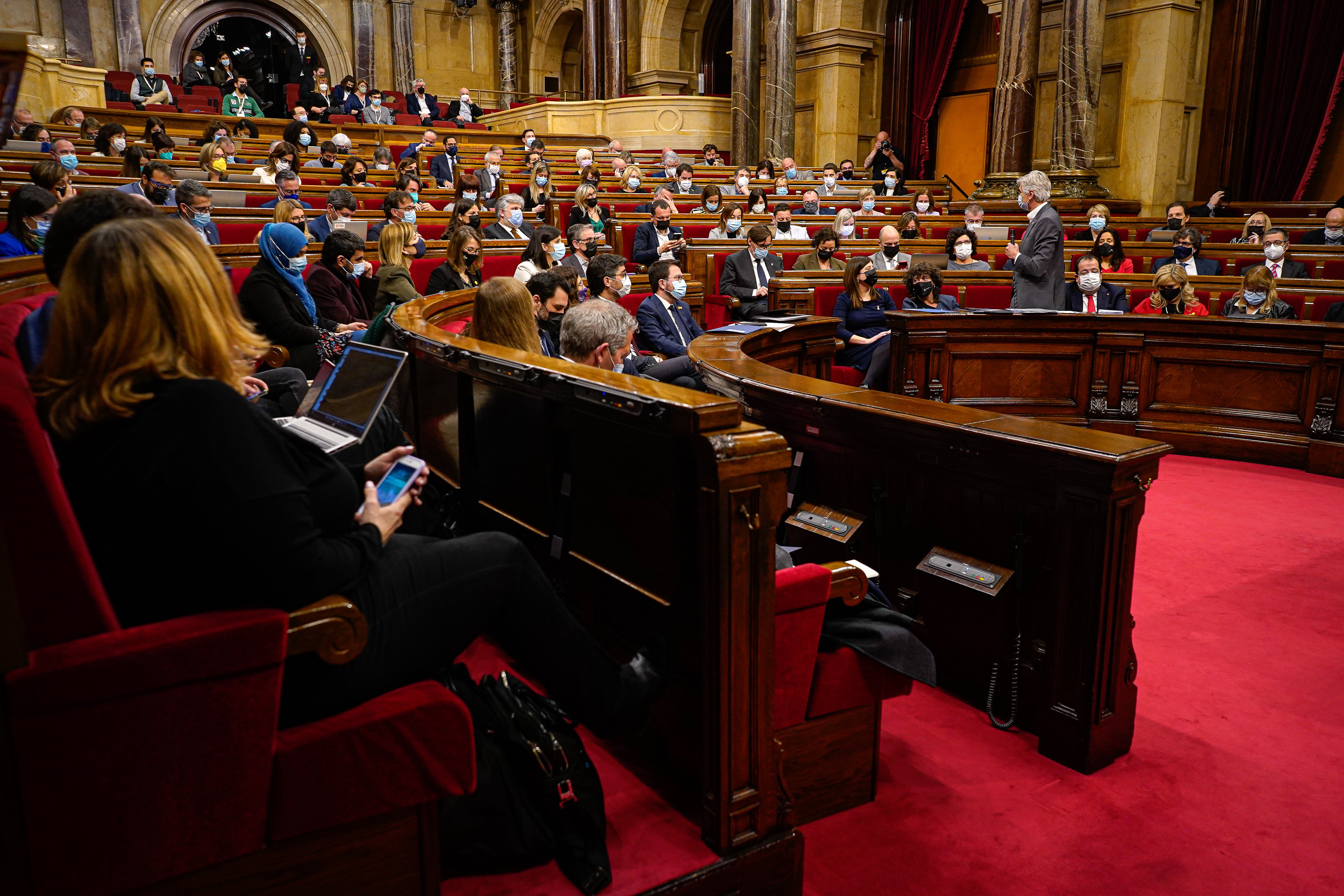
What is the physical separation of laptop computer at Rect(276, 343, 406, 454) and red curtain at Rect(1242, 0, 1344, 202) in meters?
11.9

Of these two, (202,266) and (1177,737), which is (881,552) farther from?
(202,266)

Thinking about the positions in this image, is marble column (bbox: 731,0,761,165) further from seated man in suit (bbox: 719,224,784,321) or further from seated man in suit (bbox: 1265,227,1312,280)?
seated man in suit (bbox: 1265,227,1312,280)

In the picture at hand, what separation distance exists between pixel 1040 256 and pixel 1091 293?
48 cm

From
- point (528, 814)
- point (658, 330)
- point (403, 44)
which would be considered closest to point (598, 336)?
point (528, 814)

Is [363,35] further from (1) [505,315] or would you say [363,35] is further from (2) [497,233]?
(1) [505,315]

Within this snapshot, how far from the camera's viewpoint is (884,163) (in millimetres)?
13414

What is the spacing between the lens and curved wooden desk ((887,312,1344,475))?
198 inches

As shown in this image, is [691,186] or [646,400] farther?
[691,186]

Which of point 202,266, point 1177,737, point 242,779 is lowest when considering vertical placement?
point 1177,737

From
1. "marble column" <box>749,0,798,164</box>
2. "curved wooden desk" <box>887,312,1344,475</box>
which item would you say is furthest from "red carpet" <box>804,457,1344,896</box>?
"marble column" <box>749,0,798,164</box>

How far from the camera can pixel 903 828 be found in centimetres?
207

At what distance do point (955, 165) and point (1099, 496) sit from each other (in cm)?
1375

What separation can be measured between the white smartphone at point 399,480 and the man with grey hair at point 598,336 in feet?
3.83

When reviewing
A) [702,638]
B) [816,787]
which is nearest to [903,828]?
[816,787]
